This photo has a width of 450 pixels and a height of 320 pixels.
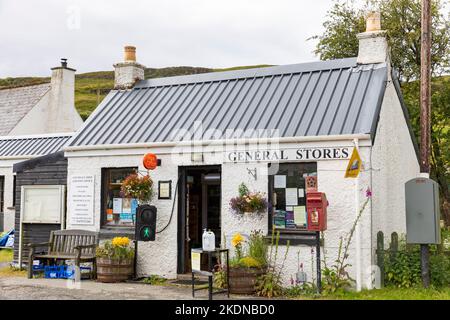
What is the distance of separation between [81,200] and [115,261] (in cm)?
209

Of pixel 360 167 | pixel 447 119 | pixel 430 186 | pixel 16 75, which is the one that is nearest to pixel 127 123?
pixel 360 167

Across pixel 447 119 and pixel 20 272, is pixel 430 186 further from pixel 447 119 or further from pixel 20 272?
pixel 447 119

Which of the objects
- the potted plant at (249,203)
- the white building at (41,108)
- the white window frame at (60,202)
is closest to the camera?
the potted plant at (249,203)

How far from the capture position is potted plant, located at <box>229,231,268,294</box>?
422 inches

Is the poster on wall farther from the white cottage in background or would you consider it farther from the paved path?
the paved path

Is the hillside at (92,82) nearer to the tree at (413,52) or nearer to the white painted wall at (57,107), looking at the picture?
the white painted wall at (57,107)

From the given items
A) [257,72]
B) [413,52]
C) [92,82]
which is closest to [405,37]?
[413,52]

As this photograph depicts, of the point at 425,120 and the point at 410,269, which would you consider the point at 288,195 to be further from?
the point at 425,120

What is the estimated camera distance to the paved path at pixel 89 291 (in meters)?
10.5

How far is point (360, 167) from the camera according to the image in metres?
10.5

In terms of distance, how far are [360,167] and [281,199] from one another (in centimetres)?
177

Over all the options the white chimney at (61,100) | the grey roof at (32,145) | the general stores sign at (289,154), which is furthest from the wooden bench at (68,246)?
the white chimney at (61,100)

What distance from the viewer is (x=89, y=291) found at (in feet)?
36.7

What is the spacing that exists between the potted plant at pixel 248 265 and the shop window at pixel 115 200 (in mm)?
3184
